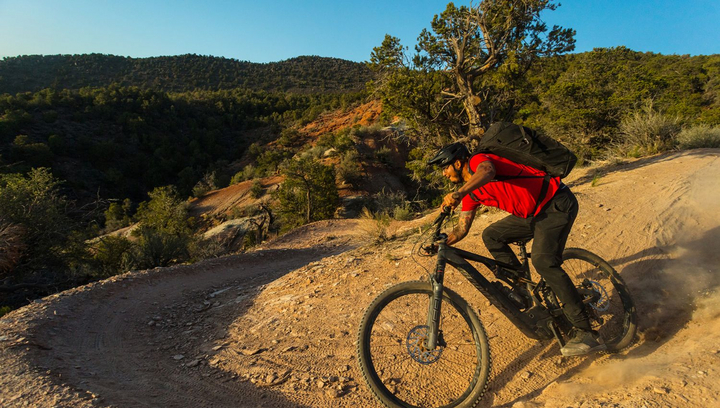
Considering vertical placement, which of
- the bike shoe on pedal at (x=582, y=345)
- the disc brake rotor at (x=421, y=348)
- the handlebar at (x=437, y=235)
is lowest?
the bike shoe on pedal at (x=582, y=345)

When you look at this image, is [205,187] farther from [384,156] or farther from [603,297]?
[603,297]

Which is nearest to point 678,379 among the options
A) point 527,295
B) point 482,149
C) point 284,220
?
point 527,295

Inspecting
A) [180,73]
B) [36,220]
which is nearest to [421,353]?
[36,220]

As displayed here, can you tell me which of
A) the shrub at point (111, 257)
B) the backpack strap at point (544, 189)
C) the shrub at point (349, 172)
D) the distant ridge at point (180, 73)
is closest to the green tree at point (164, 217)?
the shrub at point (111, 257)

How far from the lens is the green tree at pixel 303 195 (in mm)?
19594

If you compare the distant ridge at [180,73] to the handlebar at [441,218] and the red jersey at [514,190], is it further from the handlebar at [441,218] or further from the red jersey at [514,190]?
the handlebar at [441,218]

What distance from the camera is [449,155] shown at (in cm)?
275

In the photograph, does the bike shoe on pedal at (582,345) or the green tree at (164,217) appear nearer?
the bike shoe on pedal at (582,345)

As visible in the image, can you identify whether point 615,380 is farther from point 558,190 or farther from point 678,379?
point 558,190

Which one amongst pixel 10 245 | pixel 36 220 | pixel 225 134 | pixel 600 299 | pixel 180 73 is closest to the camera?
pixel 600 299

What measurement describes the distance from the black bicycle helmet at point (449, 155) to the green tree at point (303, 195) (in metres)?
16.8

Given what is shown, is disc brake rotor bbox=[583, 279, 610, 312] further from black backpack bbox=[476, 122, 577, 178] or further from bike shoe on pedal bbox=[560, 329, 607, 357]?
black backpack bbox=[476, 122, 577, 178]

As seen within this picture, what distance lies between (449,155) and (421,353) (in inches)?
58.6

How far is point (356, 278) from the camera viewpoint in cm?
576
